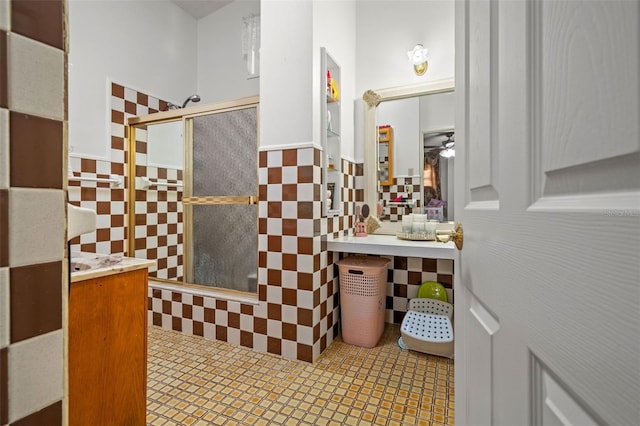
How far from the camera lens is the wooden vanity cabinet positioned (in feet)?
2.97

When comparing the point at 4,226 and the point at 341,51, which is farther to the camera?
the point at 341,51

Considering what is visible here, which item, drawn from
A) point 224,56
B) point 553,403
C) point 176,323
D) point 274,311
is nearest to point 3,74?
point 553,403

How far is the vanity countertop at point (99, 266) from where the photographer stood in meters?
0.92

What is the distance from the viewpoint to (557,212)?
1.00ft

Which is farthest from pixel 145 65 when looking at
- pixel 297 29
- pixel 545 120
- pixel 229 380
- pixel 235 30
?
pixel 545 120

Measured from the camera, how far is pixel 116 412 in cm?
101

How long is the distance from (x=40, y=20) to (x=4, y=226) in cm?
26

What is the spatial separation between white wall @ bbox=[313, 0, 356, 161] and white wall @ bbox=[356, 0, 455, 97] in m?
0.09

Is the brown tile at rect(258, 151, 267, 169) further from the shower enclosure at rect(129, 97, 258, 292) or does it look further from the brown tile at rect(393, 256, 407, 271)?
the brown tile at rect(393, 256, 407, 271)

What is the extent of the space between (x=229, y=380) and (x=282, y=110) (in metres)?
1.48

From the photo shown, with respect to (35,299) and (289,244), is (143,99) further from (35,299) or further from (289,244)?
(35,299)

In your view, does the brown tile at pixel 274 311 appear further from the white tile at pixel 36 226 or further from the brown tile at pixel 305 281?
the white tile at pixel 36 226

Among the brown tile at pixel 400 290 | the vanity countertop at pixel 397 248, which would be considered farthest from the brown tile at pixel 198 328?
the brown tile at pixel 400 290

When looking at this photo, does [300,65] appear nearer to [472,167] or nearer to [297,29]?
[297,29]
